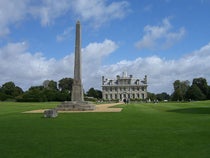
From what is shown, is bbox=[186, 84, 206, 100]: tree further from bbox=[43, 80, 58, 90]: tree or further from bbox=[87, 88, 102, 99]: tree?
bbox=[43, 80, 58, 90]: tree

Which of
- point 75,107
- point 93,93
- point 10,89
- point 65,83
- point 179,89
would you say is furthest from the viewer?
point 93,93

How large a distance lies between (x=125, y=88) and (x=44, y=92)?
2687 inches

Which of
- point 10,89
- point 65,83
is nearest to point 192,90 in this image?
point 65,83

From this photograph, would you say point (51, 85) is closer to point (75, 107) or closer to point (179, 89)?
point (179, 89)

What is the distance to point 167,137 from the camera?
35.8 feet

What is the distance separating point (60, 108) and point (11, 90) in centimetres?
8765

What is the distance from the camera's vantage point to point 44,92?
95.4 meters

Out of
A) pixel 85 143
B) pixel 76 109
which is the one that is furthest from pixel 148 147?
pixel 76 109

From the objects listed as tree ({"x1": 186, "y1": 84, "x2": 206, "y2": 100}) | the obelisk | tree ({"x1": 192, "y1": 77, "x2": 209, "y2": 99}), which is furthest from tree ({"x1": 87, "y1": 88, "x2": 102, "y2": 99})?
the obelisk

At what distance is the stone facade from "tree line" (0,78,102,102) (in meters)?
4.89

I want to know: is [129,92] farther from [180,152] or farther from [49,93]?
[180,152]

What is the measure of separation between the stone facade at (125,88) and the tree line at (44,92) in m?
4.89

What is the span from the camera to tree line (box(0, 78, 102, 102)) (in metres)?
87.7

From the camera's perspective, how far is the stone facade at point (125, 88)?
6186 inches
